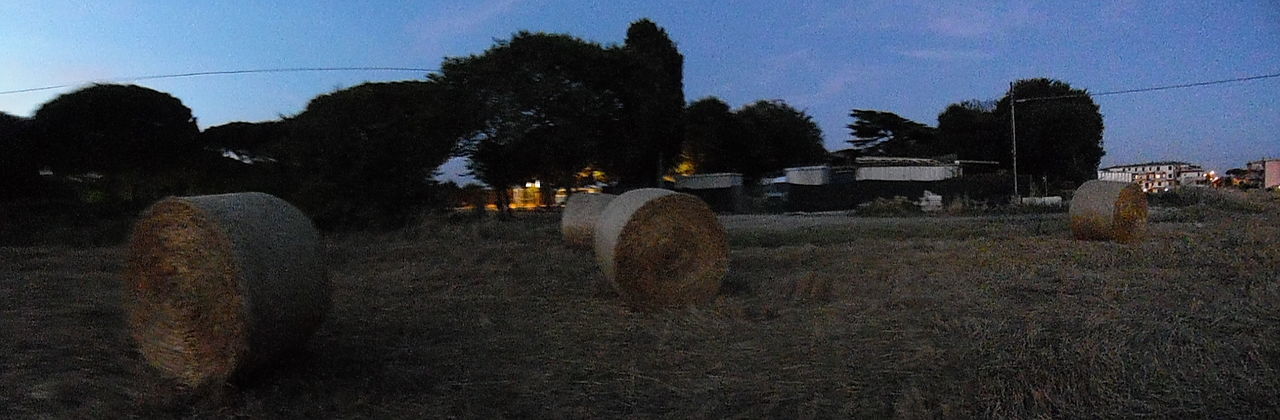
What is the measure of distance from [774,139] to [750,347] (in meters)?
48.4

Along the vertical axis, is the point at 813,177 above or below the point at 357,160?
below

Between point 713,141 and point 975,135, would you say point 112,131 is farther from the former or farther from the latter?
point 975,135

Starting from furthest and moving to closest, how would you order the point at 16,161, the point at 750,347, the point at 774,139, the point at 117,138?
the point at 774,139 → the point at 117,138 → the point at 16,161 → the point at 750,347

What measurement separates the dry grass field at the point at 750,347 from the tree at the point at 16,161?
41.6 feet

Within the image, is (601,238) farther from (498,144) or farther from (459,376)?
(498,144)

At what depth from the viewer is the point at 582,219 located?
14.6 m

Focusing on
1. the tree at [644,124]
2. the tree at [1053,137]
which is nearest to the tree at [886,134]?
the tree at [1053,137]

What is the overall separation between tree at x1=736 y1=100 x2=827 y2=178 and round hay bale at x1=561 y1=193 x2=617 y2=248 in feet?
119

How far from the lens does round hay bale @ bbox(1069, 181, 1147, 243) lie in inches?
546

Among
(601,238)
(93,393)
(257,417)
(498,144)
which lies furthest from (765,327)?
(498,144)

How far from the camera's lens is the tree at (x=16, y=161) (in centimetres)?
2052

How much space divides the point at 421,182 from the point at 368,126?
1.80 meters

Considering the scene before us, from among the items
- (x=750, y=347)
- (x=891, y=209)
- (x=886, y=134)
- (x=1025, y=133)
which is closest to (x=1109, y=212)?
(x=750, y=347)

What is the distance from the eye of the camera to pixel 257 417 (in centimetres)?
450
